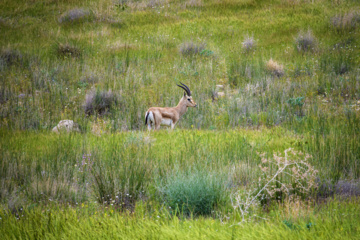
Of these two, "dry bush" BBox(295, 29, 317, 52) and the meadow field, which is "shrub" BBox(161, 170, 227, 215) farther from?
"dry bush" BBox(295, 29, 317, 52)

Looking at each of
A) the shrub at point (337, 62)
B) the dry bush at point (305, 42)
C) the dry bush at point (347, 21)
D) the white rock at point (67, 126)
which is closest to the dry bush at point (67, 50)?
the white rock at point (67, 126)

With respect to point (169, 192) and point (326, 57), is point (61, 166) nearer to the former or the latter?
point (169, 192)

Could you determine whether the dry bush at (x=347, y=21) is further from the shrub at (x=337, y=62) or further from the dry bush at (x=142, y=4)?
the dry bush at (x=142, y=4)

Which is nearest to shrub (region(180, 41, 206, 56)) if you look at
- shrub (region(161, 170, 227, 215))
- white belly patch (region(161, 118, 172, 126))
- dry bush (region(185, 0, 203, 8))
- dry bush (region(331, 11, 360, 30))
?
dry bush (region(331, 11, 360, 30))

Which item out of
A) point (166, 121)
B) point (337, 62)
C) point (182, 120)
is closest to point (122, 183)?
point (166, 121)

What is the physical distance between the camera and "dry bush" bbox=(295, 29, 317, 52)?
14.6 metres

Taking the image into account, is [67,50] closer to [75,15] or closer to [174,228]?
[75,15]

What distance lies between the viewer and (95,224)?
11.3ft

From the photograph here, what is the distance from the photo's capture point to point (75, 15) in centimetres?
2022

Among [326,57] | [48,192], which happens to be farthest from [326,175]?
[326,57]

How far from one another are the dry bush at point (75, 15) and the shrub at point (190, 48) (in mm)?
7879

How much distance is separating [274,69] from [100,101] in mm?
6649

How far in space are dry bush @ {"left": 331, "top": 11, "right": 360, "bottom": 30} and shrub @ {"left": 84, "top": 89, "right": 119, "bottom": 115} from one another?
11515 millimetres

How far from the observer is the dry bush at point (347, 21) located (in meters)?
15.8
